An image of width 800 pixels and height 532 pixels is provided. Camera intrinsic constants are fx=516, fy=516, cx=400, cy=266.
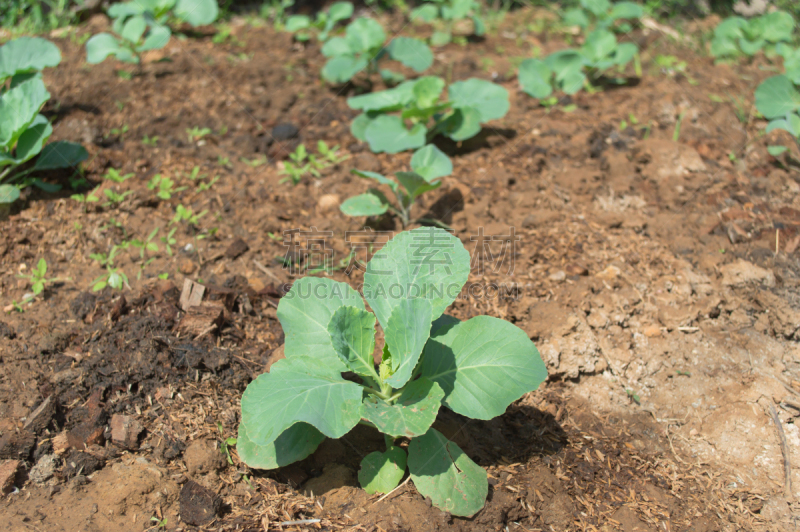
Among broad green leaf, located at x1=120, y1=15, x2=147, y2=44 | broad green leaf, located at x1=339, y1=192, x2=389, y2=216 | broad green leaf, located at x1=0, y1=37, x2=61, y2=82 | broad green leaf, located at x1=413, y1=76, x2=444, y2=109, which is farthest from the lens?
broad green leaf, located at x1=120, y1=15, x2=147, y2=44

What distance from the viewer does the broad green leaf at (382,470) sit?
1681 millimetres

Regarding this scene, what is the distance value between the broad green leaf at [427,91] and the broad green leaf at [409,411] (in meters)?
1.97

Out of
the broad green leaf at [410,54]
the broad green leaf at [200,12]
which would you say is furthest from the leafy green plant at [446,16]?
the broad green leaf at [200,12]

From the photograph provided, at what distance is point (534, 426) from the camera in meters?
1.96

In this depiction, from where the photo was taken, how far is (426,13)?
4410 mm

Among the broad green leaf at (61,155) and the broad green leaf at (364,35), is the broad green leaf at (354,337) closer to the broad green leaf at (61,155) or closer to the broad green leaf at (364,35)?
the broad green leaf at (61,155)

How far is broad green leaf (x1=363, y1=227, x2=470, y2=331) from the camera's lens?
5.79 ft

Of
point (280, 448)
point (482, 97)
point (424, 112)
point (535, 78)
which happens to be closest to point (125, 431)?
point (280, 448)

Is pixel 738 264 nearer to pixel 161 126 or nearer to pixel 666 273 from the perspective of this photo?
pixel 666 273

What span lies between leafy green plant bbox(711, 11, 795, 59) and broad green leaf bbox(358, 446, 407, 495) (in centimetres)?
427

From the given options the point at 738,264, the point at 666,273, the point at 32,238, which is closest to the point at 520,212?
the point at 666,273

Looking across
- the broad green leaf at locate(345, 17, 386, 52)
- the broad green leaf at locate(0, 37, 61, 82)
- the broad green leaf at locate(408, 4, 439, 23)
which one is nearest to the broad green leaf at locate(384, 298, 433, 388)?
the broad green leaf at locate(0, 37, 61, 82)

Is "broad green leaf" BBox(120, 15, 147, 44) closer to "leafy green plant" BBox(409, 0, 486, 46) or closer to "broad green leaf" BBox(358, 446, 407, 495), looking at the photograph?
"leafy green plant" BBox(409, 0, 486, 46)

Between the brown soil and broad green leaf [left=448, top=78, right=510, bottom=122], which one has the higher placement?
broad green leaf [left=448, top=78, right=510, bottom=122]
